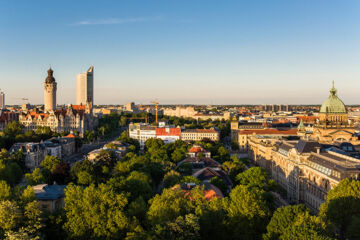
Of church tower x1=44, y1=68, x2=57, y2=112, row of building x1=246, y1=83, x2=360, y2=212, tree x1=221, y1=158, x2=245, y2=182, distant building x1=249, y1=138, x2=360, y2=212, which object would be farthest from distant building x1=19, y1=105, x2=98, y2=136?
distant building x1=249, y1=138, x2=360, y2=212

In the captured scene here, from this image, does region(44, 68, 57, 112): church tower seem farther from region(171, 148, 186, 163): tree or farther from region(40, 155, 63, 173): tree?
region(40, 155, 63, 173): tree

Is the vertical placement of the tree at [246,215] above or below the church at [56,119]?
below

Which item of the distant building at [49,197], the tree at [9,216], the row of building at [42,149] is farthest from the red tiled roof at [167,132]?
the tree at [9,216]

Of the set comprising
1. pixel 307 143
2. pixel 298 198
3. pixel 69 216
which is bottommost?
pixel 298 198

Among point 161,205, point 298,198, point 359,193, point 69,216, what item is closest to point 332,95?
point 298,198

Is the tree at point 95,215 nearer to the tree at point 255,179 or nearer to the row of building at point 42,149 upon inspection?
the tree at point 255,179

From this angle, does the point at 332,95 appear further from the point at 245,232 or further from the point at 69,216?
the point at 69,216

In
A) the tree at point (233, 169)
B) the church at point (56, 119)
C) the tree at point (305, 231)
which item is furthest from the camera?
the church at point (56, 119)
